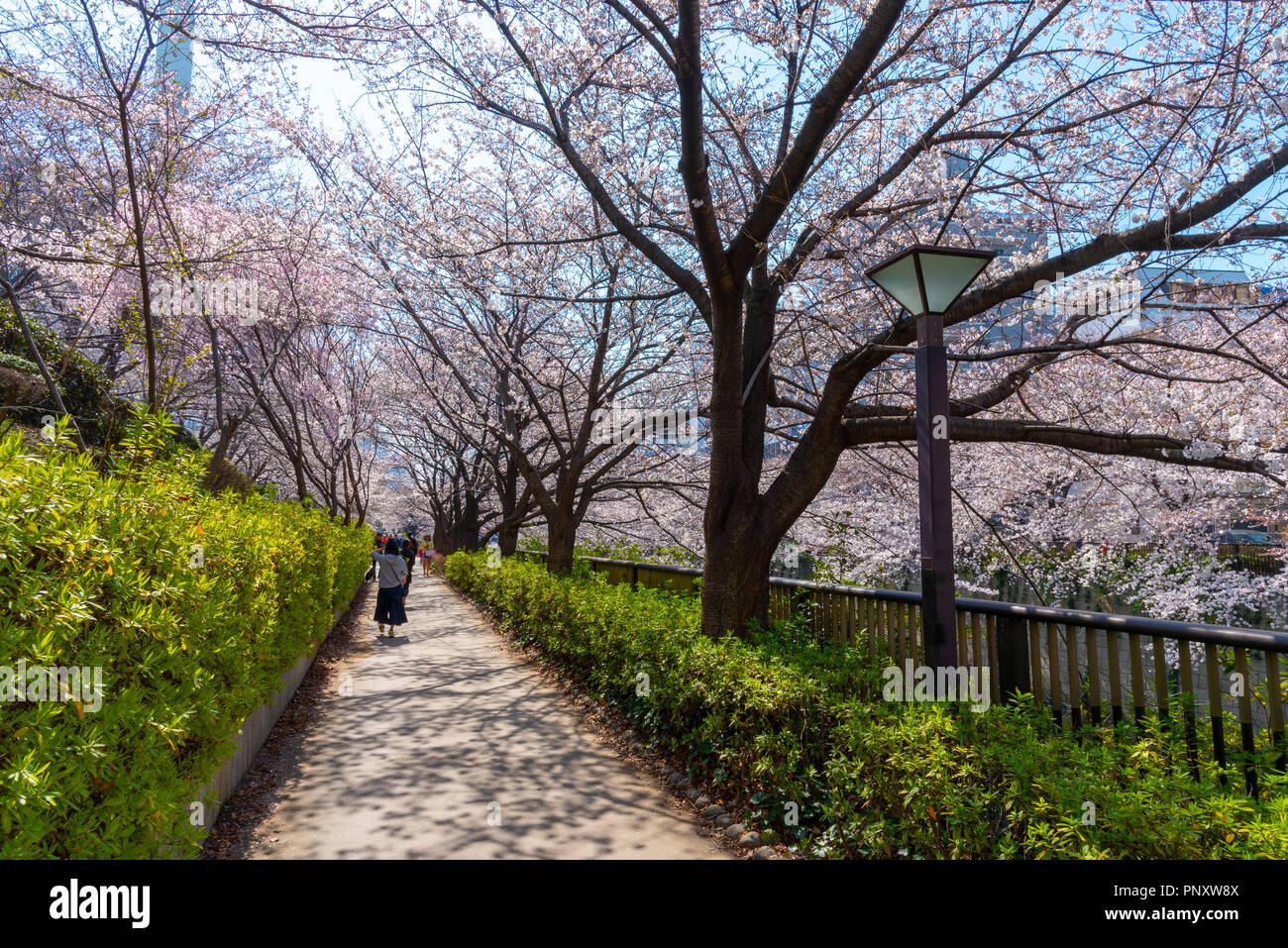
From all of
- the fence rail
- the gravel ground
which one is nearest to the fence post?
the fence rail

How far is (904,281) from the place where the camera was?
4426mm

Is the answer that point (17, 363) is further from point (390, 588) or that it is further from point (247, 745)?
point (247, 745)

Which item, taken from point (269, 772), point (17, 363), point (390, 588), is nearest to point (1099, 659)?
point (269, 772)

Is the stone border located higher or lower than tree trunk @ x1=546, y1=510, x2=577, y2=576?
lower

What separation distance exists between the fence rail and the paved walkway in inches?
87.5

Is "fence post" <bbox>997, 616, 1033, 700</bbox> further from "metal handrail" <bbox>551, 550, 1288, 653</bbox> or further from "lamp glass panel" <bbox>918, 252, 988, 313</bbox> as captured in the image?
"lamp glass panel" <bbox>918, 252, 988, 313</bbox>

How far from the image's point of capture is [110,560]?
2691mm

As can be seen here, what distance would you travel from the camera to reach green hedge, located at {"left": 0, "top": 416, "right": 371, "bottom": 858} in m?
2.09

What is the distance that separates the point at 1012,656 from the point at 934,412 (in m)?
1.83

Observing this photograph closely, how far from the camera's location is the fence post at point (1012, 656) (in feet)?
15.5

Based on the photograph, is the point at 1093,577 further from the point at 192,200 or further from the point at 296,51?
the point at 192,200

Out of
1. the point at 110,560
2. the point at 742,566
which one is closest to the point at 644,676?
the point at 742,566

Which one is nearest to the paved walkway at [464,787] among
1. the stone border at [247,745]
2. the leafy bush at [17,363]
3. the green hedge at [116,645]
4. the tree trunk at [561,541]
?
the stone border at [247,745]
